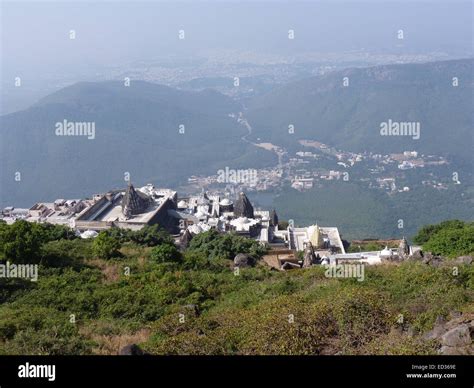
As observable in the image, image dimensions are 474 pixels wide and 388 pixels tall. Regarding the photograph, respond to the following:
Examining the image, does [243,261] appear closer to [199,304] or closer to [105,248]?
[105,248]

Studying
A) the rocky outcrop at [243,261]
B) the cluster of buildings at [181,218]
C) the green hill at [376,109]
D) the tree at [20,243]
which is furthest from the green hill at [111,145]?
the tree at [20,243]

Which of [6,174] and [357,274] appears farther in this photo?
[6,174]

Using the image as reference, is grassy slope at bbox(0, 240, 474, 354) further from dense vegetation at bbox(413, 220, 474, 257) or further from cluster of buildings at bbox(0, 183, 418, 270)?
cluster of buildings at bbox(0, 183, 418, 270)

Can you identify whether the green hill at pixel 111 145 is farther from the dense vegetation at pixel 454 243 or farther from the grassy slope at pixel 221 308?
the grassy slope at pixel 221 308

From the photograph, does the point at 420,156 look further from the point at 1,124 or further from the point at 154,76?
the point at 154,76
